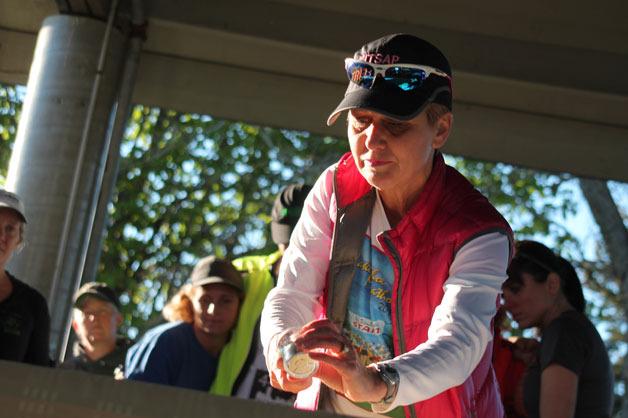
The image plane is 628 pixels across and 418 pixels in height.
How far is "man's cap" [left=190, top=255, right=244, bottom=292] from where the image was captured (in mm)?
4949

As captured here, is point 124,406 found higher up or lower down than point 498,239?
lower down

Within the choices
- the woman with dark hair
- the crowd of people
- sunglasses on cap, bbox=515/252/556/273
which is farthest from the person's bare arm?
the crowd of people

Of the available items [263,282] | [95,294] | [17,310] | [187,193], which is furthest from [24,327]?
[187,193]

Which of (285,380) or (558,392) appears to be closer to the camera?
(285,380)

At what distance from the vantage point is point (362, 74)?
8.43ft

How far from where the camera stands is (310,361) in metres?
2.21

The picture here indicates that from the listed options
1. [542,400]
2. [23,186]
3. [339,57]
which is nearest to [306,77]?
[339,57]

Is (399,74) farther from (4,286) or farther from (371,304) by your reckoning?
(4,286)

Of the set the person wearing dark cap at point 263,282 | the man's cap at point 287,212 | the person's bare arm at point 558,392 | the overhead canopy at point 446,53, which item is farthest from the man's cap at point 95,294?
the person's bare arm at point 558,392

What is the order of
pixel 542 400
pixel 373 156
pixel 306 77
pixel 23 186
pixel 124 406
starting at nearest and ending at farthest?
pixel 124 406 → pixel 373 156 → pixel 542 400 → pixel 23 186 → pixel 306 77

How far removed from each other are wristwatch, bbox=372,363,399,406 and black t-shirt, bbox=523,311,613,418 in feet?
6.48

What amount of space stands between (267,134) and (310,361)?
12275 millimetres

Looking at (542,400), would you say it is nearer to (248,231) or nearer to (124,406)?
(124,406)

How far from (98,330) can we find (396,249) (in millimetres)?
3372
